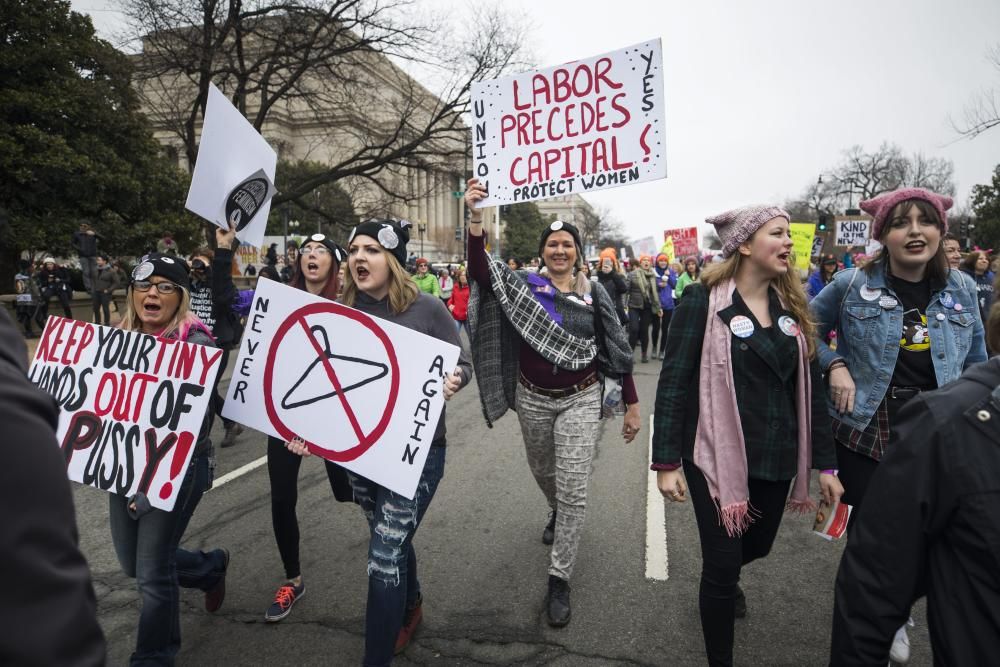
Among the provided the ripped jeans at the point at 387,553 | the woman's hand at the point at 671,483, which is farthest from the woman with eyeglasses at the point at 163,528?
the woman's hand at the point at 671,483

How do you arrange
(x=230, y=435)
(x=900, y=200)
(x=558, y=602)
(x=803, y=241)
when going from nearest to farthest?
(x=900, y=200) < (x=558, y=602) < (x=230, y=435) < (x=803, y=241)

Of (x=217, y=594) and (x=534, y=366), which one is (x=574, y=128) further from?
(x=217, y=594)

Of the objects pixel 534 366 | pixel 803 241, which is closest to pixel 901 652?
pixel 534 366

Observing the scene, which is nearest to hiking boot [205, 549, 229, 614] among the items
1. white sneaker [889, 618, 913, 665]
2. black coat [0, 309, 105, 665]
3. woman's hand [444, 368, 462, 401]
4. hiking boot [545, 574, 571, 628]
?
woman's hand [444, 368, 462, 401]

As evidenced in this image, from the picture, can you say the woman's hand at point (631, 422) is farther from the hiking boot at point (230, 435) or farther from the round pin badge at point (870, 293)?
the hiking boot at point (230, 435)

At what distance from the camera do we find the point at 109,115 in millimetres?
17938

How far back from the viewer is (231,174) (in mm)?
3809

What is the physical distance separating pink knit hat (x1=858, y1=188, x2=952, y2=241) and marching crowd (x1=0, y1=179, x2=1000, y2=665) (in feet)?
0.04

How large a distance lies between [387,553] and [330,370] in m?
0.82

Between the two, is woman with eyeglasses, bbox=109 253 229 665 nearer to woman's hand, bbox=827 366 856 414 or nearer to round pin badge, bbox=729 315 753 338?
round pin badge, bbox=729 315 753 338

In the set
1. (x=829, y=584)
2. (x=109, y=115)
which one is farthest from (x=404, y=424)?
(x=109, y=115)

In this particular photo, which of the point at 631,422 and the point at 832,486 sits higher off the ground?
the point at 631,422

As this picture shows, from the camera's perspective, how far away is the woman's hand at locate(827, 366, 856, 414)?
268 centimetres

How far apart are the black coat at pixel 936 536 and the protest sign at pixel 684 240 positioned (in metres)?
18.0
